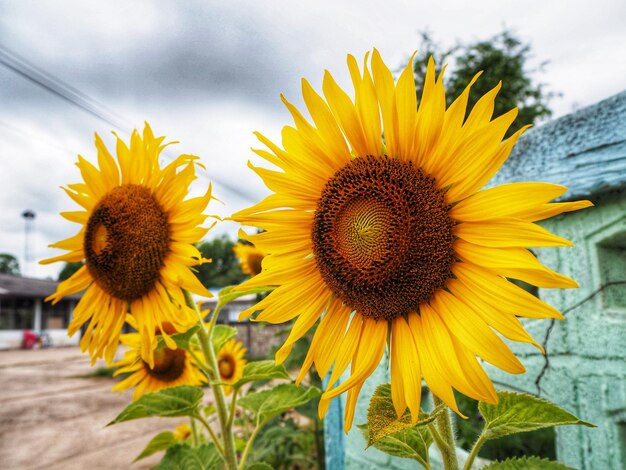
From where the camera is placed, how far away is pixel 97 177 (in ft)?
4.17

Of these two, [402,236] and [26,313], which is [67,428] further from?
[26,313]

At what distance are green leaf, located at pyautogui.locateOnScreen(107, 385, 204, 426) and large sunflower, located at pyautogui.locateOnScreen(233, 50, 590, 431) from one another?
463mm

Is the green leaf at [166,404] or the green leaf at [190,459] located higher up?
the green leaf at [166,404]

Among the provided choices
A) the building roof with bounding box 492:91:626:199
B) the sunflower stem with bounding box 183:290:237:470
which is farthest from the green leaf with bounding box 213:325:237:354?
the building roof with bounding box 492:91:626:199

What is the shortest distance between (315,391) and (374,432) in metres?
0.48

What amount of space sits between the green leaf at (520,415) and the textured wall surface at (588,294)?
21.8 inches

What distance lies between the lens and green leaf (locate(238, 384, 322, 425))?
1.19 meters

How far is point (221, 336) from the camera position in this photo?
134cm

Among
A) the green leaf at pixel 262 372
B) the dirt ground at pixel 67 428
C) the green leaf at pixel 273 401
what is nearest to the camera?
the green leaf at pixel 262 372

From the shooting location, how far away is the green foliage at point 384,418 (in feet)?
2.14

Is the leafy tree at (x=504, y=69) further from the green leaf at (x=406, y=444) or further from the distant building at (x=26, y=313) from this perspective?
the distant building at (x=26, y=313)

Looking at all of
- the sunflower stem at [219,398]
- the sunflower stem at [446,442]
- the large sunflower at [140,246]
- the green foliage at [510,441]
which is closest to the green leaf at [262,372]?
the sunflower stem at [219,398]

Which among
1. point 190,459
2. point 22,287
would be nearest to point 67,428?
point 190,459

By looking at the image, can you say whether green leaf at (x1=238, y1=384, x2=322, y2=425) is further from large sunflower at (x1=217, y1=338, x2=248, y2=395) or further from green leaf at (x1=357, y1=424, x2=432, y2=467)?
large sunflower at (x1=217, y1=338, x2=248, y2=395)
